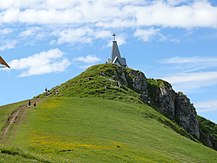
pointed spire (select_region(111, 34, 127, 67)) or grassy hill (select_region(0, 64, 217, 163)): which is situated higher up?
pointed spire (select_region(111, 34, 127, 67))

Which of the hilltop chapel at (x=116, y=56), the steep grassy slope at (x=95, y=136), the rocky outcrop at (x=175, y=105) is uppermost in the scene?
the hilltop chapel at (x=116, y=56)

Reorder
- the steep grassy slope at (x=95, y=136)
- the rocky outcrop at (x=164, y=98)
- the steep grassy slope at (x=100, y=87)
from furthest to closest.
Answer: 1. the rocky outcrop at (x=164, y=98)
2. the steep grassy slope at (x=100, y=87)
3. the steep grassy slope at (x=95, y=136)

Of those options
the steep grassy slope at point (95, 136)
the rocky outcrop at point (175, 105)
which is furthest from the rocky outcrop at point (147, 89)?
the steep grassy slope at point (95, 136)

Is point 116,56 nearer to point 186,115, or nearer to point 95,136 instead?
point 186,115

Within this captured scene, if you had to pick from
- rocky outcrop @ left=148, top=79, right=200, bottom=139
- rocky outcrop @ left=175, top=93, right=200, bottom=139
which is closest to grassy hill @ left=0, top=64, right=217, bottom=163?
rocky outcrop @ left=148, top=79, right=200, bottom=139

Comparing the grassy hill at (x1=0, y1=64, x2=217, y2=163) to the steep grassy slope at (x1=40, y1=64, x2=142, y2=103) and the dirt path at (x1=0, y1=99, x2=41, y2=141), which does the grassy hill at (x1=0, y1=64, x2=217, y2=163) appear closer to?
the dirt path at (x1=0, y1=99, x2=41, y2=141)

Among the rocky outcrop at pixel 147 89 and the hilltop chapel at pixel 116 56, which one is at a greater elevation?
the hilltop chapel at pixel 116 56

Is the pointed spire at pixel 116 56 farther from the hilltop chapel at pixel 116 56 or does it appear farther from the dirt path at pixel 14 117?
the dirt path at pixel 14 117

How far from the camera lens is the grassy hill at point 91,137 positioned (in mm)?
35625

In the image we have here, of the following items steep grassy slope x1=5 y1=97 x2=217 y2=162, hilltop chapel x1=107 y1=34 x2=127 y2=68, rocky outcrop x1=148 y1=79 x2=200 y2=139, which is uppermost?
hilltop chapel x1=107 y1=34 x2=127 y2=68

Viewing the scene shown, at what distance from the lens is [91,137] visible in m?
47.6

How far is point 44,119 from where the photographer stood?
58.9 m

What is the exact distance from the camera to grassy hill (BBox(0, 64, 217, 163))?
3562 centimetres

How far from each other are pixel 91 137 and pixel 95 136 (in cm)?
136
